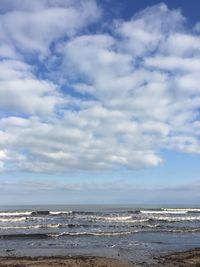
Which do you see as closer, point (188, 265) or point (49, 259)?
point (188, 265)

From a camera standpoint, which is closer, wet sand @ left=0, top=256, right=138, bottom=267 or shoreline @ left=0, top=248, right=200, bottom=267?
wet sand @ left=0, top=256, right=138, bottom=267

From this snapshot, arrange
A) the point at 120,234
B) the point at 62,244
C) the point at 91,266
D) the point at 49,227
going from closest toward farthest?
the point at 91,266 < the point at 62,244 < the point at 120,234 < the point at 49,227

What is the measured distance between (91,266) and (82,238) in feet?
47.6

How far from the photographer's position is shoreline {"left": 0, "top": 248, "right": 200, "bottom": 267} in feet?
69.8

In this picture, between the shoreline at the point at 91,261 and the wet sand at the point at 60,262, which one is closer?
the wet sand at the point at 60,262

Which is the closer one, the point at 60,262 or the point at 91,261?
the point at 60,262

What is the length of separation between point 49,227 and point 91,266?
2576cm

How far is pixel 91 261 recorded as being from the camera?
870 inches

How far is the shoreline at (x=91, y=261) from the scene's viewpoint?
69.8 feet

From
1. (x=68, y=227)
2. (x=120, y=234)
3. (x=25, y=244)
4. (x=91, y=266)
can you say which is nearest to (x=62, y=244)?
(x=25, y=244)

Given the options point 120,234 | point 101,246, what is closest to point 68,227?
point 120,234

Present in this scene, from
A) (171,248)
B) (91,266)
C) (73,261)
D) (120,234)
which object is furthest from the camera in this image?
(120,234)

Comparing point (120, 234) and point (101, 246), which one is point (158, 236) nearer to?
point (120, 234)

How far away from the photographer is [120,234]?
123 feet
